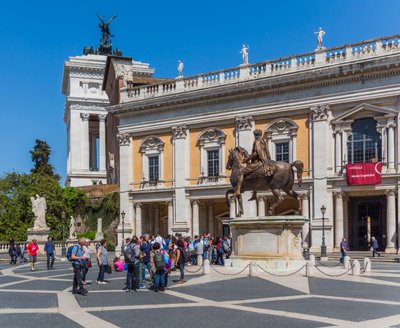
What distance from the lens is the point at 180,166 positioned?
1925 inches

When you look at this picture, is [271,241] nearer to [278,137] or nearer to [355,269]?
[355,269]

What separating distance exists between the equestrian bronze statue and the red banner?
15.9 metres

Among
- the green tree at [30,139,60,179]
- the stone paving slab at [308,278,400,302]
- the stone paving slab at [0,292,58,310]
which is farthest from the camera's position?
the green tree at [30,139,60,179]

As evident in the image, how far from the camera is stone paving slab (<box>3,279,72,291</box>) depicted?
20312 millimetres

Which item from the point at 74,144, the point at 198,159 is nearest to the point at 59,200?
the point at 198,159

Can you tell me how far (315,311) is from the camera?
45.7 feet

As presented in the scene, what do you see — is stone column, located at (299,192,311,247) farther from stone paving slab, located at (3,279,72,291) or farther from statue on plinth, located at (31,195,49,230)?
stone paving slab, located at (3,279,72,291)

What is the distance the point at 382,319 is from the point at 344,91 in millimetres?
30156

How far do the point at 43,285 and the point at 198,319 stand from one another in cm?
988

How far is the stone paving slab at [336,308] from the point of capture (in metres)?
13.3

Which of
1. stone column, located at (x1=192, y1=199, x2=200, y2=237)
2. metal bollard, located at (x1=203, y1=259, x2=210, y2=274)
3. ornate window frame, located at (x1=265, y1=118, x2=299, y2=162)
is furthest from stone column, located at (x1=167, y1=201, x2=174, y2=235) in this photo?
metal bollard, located at (x1=203, y1=259, x2=210, y2=274)

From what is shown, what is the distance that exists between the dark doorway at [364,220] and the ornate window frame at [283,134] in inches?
205

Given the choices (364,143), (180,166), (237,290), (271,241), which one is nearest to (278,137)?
(364,143)

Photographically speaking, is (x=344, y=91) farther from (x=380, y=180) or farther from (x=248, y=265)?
(x=248, y=265)
